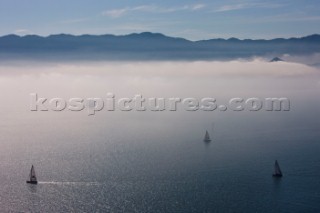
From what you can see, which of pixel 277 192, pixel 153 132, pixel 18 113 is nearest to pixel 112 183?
pixel 277 192

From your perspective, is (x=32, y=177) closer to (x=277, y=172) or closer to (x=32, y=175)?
(x=32, y=175)

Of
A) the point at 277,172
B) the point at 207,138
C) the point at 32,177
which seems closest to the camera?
the point at 32,177

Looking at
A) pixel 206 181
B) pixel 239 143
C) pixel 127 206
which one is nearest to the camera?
pixel 127 206

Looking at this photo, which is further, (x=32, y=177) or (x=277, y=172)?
(x=277, y=172)

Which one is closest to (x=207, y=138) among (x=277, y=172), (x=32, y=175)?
(x=277, y=172)

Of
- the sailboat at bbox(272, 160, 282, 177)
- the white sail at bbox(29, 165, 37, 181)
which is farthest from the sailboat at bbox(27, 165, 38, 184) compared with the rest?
the sailboat at bbox(272, 160, 282, 177)

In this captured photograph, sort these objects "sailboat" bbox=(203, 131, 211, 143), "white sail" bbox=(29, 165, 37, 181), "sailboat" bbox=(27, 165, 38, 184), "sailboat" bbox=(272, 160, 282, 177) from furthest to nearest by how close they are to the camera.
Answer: "sailboat" bbox=(203, 131, 211, 143) → "sailboat" bbox=(272, 160, 282, 177) → "white sail" bbox=(29, 165, 37, 181) → "sailboat" bbox=(27, 165, 38, 184)

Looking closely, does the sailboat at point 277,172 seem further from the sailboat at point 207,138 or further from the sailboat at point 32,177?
the sailboat at point 32,177

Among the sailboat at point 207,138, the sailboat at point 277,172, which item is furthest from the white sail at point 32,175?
the sailboat at point 207,138

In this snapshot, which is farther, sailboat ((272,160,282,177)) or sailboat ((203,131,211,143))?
sailboat ((203,131,211,143))

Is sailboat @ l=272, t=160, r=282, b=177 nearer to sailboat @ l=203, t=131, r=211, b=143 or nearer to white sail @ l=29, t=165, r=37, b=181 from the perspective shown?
sailboat @ l=203, t=131, r=211, b=143

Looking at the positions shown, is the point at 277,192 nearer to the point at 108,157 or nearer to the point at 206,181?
the point at 206,181
